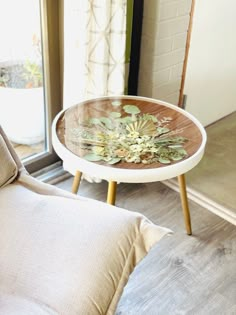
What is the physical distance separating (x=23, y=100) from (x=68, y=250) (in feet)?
3.79

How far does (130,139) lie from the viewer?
4.61ft

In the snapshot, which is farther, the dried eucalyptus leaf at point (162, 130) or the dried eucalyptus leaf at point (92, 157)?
the dried eucalyptus leaf at point (162, 130)

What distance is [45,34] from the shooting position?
1768 mm

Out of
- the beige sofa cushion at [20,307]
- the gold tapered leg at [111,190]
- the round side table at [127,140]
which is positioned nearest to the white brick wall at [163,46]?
the round side table at [127,140]

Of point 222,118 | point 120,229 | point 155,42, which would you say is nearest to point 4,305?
point 120,229

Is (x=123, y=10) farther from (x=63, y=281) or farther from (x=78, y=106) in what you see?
→ (x=63, y=281)

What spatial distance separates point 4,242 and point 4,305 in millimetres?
151

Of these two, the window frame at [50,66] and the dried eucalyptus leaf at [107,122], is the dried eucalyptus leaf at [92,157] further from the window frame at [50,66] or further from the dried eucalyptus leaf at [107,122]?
the window frame at [50,66]

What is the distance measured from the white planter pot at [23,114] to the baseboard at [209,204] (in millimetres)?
704

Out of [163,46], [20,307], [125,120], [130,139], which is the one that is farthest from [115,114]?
[20,307]

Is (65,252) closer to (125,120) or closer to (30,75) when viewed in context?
(125,120)

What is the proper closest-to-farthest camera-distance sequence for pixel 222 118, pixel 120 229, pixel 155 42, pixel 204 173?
pixel 120 229 < pixel 155 42 < pixel 204 173 < pixel 222 118

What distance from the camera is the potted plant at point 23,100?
73.5 inches

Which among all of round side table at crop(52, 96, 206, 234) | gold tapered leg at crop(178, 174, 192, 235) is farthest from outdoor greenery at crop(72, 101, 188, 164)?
gold tapered leg at crop(178, 174, 192, 235)
